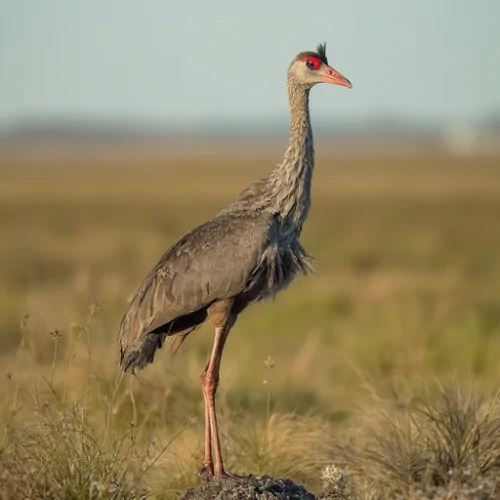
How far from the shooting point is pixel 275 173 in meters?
7.30

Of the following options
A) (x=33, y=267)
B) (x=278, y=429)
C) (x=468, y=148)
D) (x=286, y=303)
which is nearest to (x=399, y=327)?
(x=286, y=303)

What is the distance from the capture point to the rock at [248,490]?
238 inches

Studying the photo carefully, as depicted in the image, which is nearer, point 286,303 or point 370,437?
point 370,437

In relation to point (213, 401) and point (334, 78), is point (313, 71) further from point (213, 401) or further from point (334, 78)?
point (213, 401)

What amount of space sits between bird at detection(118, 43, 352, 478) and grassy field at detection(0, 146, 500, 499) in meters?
0.36

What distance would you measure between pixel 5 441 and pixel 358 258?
2288 cm

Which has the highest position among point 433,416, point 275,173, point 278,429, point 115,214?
point 275,173

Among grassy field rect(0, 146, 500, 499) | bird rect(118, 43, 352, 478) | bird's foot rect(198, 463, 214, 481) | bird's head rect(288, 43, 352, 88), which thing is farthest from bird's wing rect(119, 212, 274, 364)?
bird's head rect(288, 43, 352, 88)

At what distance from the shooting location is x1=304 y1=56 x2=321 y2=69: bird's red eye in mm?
7523

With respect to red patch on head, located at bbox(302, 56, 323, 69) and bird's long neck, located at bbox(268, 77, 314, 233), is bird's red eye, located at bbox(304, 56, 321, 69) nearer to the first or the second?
red patch on head, located at bbox(302, 56, 323, 69)

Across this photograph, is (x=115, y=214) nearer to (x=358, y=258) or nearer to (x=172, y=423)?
(x=358, y=258)

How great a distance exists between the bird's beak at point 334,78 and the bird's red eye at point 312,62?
6cm

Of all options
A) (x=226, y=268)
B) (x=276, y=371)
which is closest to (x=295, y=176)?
(x=226, y=268)

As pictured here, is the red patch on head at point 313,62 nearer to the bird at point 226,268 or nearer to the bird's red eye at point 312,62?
the bird's red eye at point 312,62
